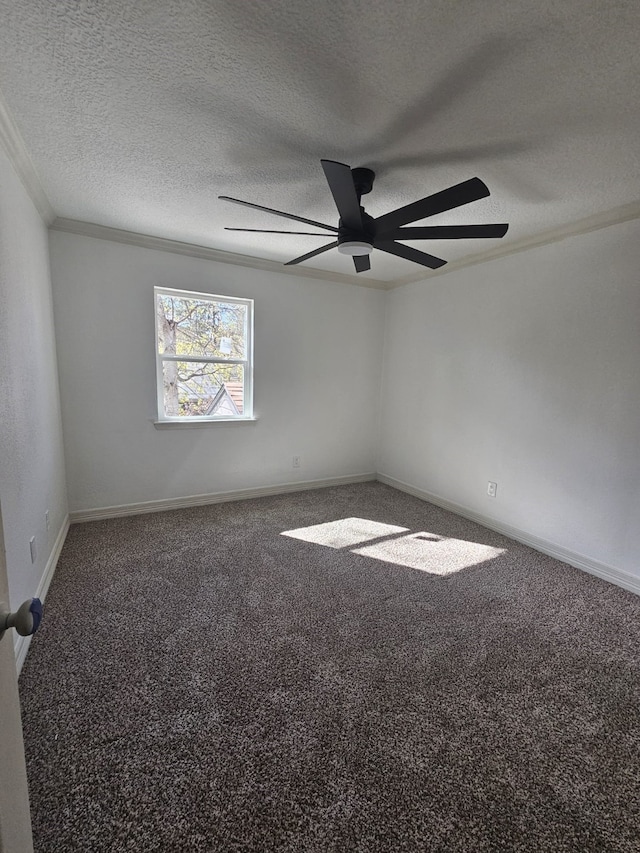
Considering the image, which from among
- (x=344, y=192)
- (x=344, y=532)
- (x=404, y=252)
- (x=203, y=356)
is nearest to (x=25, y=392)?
(x=203, y=356)

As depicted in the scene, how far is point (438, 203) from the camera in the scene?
1.67 m

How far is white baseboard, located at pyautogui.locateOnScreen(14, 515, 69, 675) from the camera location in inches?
65.4

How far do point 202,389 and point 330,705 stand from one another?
9.46 ft

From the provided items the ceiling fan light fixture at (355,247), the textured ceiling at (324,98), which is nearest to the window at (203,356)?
the textured ceiling at (324,98)

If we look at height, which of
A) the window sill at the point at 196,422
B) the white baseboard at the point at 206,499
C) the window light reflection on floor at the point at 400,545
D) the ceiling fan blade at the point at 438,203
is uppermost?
the ceiling fan blade at the point at 438,203

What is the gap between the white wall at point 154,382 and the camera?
3078 millimetres

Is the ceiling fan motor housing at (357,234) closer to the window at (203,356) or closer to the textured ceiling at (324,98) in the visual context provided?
the textured ceiling at (324,98)

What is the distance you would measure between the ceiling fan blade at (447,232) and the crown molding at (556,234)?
1127 mm

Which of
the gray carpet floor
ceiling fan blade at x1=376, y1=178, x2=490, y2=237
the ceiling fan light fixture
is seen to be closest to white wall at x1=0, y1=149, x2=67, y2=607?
the gray carpet floor

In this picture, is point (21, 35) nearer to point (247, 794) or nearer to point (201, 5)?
point (201, 5)

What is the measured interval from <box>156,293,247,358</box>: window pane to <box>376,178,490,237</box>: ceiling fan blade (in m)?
2.08

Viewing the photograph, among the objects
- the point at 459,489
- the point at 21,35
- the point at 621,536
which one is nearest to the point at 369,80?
the point at 21,35

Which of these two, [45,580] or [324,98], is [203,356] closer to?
[45,580]

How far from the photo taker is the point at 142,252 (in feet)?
10.5
